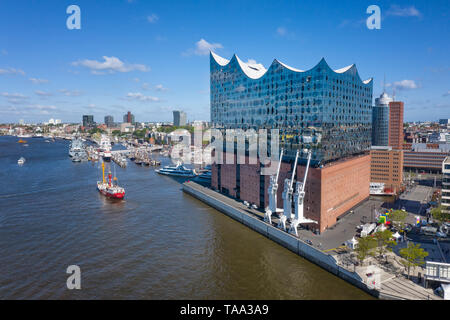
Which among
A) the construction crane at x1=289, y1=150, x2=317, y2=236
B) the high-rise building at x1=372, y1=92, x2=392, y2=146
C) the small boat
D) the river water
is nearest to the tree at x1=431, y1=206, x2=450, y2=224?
the construction crane at x1=289, y1=150, x2=317, y2=236

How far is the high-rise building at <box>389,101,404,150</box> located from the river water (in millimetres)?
59474

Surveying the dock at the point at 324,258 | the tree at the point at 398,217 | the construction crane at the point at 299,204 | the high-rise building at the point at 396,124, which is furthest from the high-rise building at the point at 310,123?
the high-rise building at the point at 396,124

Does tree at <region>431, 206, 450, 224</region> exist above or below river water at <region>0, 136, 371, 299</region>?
above

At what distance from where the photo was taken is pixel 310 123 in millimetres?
33406

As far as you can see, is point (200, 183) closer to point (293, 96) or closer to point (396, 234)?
point (293, 96)

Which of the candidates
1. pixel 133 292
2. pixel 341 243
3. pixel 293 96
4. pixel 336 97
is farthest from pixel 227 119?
pixel 133 292

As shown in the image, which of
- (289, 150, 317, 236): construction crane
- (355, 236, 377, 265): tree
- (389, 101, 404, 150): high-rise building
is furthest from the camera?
(389, 101, 404, 150): high-rise building

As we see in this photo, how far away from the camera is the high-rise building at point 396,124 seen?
258 ft

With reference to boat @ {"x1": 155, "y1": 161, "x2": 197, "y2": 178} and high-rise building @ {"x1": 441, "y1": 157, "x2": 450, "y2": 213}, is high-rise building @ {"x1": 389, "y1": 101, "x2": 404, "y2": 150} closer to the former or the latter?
high-rise building @ {"x1": 441, "y1": 157, "x2": 450, "y2": 213}

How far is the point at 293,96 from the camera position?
35.2 meters

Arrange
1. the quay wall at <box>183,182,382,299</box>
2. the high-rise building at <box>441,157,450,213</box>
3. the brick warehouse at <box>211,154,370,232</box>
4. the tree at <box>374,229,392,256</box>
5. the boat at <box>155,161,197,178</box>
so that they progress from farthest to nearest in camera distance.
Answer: the boat at <box>155,161,197,178</box> < the high-rise building at <box>441,157,450,213</box> < the brick warehouse at <box>211,154,370,232</box> < the tree at <box>374,229,392,256</box> < the quay wall at <box>183,182,382,299</box>

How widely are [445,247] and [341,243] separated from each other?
405 inches

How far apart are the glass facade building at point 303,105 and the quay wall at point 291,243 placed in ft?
29.1

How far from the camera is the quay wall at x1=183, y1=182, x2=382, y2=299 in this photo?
23500mm
